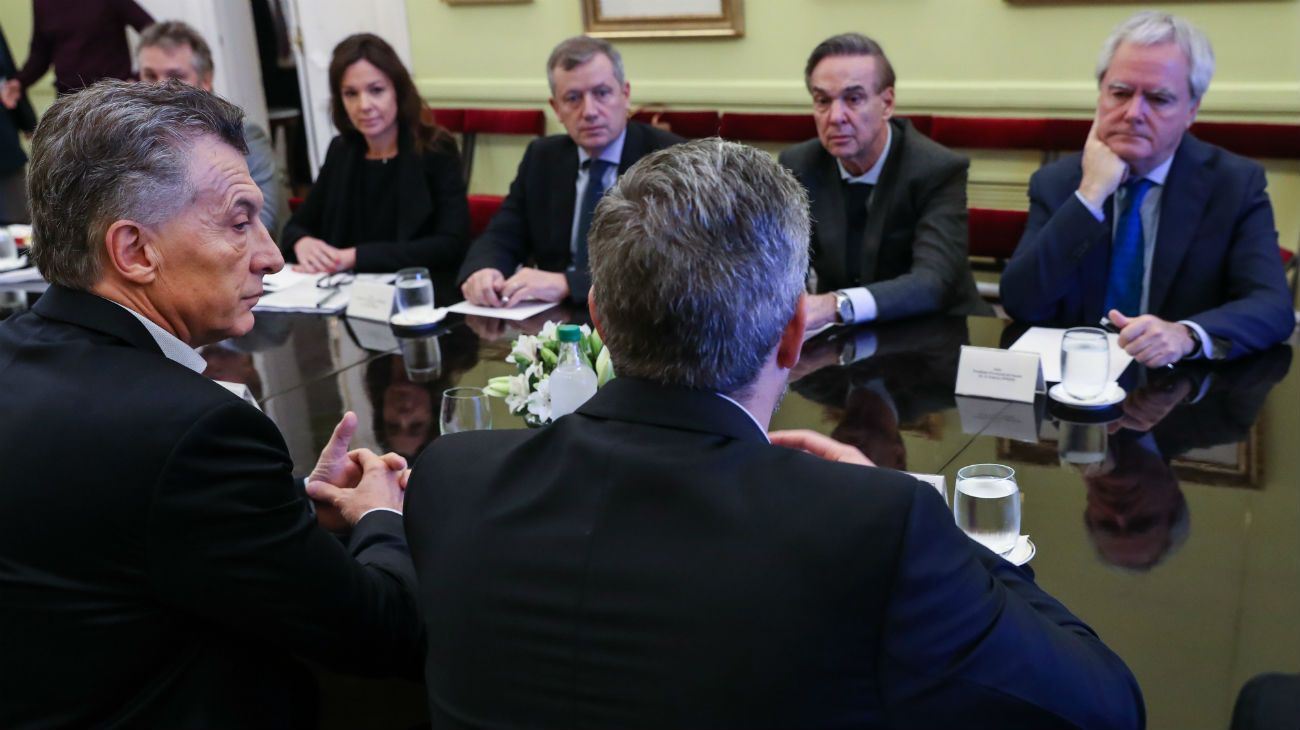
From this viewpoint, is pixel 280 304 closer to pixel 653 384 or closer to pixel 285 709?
pixel 285 709

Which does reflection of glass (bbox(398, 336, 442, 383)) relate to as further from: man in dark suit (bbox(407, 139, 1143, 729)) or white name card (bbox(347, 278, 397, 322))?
man in dark suit (bbox(407, 139, 1143, 729))

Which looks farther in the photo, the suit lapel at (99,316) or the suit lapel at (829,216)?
the suit lapel at (829,216)

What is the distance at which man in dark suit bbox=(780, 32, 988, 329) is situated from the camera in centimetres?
310

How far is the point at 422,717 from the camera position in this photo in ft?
4.84

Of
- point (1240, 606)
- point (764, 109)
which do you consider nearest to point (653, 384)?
point (1240, 606)

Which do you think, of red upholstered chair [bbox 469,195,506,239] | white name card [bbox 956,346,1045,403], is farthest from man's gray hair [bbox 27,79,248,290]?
red upholstered chair [bbox 469,195,506,239]

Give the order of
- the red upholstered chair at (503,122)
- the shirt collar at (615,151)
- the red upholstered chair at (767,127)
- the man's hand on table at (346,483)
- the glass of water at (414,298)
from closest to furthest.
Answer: the man's hand on table at (346,483), the glass of water at (414,298), the shirt collar at (615,151), the red upholstered chair at (767,127), the red upholstered chair at (503,122)

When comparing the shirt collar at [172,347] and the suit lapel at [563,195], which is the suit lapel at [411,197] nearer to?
the suit lapel at [563,195]

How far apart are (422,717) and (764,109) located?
14.2ft

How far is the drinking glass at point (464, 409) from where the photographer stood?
202 centimetres

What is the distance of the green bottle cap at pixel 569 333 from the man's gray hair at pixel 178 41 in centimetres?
295

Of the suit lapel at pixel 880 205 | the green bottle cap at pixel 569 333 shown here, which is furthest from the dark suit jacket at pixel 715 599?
the suit lapel at pixel 880 205

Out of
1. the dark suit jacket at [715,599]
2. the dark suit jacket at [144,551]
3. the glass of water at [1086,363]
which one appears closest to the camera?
the dark suit jacket at [715,599]

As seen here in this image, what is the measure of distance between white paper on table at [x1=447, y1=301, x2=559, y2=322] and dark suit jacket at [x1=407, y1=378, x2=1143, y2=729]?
188 centimetres
